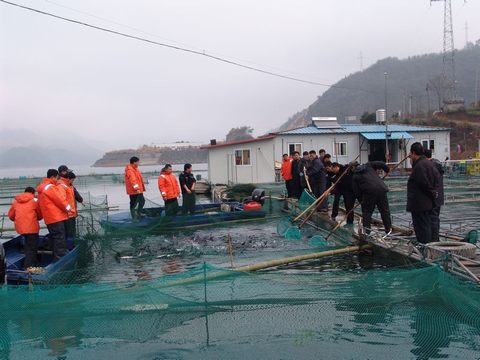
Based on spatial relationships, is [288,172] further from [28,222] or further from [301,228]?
[28,222]

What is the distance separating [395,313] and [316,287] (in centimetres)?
100

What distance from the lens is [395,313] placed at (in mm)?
6117

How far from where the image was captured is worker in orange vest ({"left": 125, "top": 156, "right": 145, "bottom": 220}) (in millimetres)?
14316

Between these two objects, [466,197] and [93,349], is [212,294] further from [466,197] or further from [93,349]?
[466,197]

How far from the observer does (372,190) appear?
976cm

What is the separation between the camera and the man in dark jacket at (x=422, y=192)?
8102mm

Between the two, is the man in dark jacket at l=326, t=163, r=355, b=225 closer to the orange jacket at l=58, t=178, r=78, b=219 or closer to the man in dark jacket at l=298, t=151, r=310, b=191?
the man in dark jacket at l=298, t=151, r=310, b=191

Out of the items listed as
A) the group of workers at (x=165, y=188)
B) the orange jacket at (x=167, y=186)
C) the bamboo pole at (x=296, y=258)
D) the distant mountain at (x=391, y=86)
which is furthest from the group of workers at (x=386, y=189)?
the distant mountain at (x=391, y=86)

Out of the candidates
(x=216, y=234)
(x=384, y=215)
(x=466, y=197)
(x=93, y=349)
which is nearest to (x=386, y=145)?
(x=466, y=197)

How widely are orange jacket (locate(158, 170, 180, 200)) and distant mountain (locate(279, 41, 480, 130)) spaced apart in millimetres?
93463

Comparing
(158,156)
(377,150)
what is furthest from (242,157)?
(158,156)

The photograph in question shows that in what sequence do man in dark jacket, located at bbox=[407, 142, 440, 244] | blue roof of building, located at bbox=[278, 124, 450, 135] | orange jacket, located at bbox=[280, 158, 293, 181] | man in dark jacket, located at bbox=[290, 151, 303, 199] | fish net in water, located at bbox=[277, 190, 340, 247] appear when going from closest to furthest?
man in dark jacket, located at bbox=[407, 142, 440, 244], fish net in water, located at bbox=[277, 190, 340, 247], man in dark jacket, located at bbox=[290, 151, 303, 199], orange jacket, located at bbox=[280, 158, 293, 181], blue roof of building, located at bbox=[278, 124, 450, 135]

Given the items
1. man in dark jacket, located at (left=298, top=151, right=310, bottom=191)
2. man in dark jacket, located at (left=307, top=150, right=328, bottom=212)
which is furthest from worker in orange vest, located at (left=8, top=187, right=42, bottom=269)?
man in dark jacket, located at (left=298, top=151, right=310, bottom=191)

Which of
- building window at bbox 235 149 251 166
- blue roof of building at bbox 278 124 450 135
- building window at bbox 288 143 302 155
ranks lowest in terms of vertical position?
building window at bbox 235 149 251 166
